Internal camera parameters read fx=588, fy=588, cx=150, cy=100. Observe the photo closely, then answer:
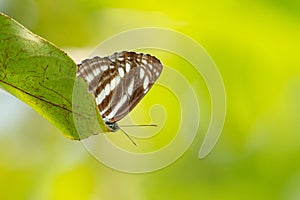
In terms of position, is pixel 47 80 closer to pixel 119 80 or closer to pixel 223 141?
pixel 119 80

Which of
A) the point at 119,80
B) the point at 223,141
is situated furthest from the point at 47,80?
the point at 223,141

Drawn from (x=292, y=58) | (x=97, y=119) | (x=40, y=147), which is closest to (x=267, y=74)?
(x=292, y=58)

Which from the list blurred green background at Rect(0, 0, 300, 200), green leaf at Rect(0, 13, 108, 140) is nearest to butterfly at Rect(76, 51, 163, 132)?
green leaf at Rect(0, 13, 108, 140)

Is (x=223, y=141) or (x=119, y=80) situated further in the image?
(x=223, y=141)

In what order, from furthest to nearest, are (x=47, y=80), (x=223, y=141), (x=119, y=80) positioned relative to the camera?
(x=223, y=141) → (x=119, y=80) → (x=47, y=80)

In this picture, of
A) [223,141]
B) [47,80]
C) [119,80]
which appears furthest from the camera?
[223,141]

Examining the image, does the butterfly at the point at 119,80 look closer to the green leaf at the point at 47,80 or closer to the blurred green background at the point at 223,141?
the green leaf at the point at 47,80
